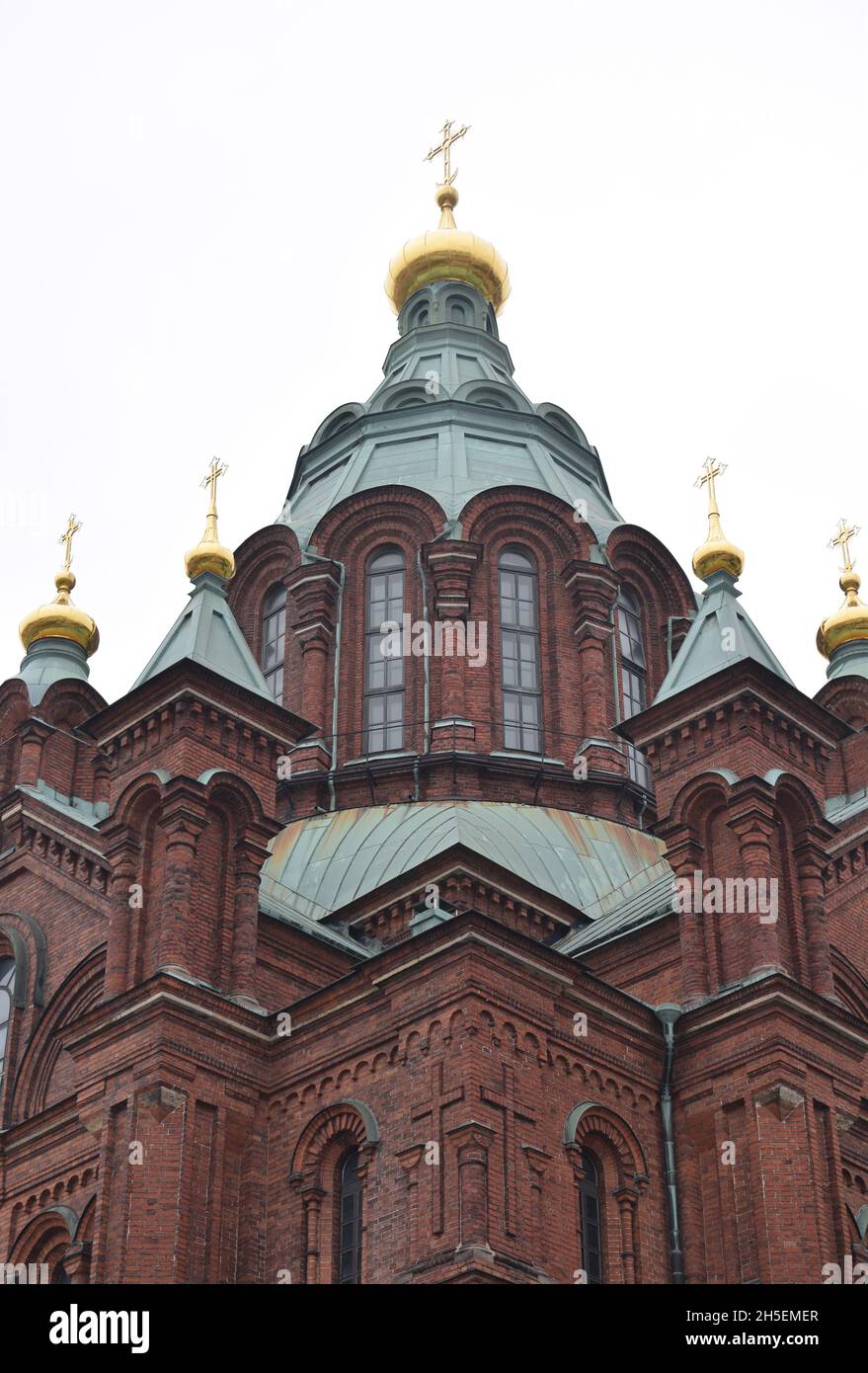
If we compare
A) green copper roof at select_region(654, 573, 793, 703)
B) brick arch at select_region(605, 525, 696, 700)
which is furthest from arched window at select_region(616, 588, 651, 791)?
green copper roof at select_region(654, 573, 793, 703)

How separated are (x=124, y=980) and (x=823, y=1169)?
281 inches

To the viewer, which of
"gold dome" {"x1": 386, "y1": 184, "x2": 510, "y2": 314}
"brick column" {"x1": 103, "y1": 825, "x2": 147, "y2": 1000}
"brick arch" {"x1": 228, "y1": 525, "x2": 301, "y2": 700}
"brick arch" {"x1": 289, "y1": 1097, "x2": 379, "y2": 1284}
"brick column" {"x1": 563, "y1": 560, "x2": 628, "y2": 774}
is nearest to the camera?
"brick arch" {"x1": 289, "y1": 1097, "x2": 379, "y2": 1284}

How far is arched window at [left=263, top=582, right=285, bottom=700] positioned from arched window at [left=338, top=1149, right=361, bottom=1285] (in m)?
12.0

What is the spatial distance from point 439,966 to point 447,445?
1428 centimetres

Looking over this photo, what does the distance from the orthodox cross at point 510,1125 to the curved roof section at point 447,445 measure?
43.1 feet

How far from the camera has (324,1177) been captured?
2159 centimetres

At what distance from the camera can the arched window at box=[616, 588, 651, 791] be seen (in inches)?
1256

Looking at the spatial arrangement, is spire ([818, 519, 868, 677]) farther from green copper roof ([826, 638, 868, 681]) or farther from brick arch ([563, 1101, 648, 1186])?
brick arch ([563, 1101, 648, 1186])

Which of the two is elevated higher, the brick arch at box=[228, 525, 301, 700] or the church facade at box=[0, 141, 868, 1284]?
the brick arch at box=[228, 525, 301, 700]

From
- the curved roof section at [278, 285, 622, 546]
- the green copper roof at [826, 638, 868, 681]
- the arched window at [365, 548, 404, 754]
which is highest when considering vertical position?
the curved roof section at [278, 285, 622, 546]

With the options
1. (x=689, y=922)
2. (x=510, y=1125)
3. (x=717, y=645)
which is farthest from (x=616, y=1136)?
(x=717, y=645)

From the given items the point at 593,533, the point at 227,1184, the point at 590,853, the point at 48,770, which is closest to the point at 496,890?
the point at 590,853

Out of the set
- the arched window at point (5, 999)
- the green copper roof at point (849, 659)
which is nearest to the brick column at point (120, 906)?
the arched window at point (5, 999)
